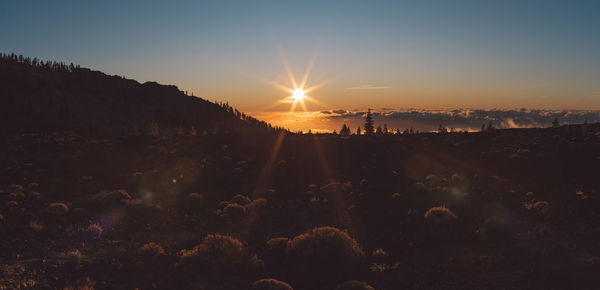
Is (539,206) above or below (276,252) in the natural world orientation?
above

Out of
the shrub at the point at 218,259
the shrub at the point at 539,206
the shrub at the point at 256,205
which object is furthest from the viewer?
the shrub at the point at 256,205

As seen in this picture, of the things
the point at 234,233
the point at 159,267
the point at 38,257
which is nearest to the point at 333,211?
the point at 234,233

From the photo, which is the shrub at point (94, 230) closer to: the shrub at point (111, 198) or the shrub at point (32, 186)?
the shrub at point (111, 198)

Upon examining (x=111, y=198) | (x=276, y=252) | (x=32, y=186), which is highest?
(x=32, y=186)

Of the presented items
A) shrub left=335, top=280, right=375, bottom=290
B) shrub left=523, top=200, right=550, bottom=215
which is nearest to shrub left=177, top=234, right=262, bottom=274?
shrub left=335, top=280, right=375, bottom=290

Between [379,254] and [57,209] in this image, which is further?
[57,209]

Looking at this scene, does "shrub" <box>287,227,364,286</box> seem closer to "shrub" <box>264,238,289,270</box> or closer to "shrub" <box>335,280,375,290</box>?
"shrub" <box>264,238,289,270</box>

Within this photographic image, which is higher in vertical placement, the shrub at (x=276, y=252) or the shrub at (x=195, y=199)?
the shrub at (x=195, y=199)

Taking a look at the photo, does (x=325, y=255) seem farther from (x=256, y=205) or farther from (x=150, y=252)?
(x=256, y=205)

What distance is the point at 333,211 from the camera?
1898cm

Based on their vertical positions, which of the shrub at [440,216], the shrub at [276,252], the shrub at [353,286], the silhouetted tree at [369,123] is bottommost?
the shrub at [276,252]

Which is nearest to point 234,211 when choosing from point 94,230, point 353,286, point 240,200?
point 240,200

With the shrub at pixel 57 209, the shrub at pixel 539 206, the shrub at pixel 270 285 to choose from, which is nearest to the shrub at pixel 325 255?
the shrub at pixel 270 285

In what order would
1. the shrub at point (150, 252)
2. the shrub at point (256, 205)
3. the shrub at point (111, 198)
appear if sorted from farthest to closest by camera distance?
the shrub at point (111, 198) < the shrub at point (256, 205) < the shrub at point (150, 252)
